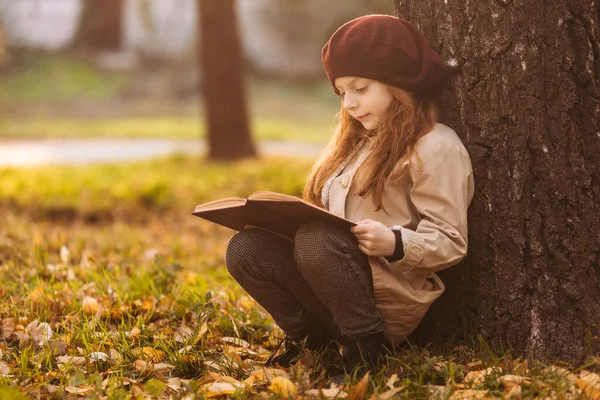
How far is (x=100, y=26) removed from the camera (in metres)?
20.9

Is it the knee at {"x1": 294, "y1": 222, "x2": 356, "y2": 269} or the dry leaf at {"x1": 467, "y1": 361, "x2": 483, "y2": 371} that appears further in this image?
the dry leaf at {"x1": 467, "y1": 361, "x2": 483, "y2": 371}

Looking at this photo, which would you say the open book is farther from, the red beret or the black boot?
the red beret

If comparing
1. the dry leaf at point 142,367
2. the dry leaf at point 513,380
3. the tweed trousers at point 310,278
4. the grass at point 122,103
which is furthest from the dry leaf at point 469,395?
the grass at point 122,103

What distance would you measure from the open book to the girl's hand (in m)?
Answer: 0.05

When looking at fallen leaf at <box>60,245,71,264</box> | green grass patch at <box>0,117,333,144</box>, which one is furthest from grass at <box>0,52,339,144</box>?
fallen leaf at <box>60,245,71,264</box>

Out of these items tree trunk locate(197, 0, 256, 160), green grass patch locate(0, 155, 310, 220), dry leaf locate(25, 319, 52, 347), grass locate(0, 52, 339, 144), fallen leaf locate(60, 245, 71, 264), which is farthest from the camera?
grass locate(0, 52, 339, 144)

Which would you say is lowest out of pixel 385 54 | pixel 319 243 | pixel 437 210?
pixel 319 243

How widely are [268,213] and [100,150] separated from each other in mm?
10282

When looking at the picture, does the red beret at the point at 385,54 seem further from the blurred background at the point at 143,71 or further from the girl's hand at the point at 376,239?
the blurred background at the point at 143,71

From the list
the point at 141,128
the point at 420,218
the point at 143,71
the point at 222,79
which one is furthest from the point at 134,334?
the point at 143,71

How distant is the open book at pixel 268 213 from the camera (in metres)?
2.61

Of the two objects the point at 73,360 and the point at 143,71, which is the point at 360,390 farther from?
the point at 143,71

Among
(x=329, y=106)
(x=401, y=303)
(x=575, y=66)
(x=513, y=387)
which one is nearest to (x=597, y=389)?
(x=513, y=387)

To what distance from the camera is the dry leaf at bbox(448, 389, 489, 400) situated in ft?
8.13
